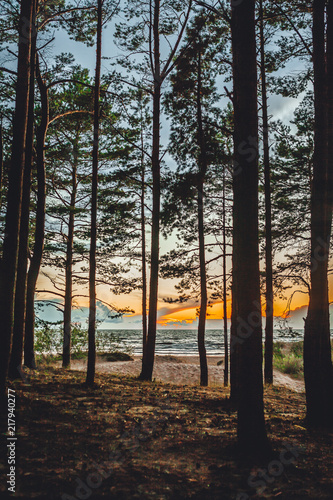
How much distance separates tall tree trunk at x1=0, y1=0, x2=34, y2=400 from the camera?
545 cm

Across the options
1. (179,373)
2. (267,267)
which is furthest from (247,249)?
(179,373)

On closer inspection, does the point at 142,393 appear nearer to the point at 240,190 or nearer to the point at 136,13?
the point at 240,190

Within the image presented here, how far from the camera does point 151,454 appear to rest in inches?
152

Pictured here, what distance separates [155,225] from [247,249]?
284 inches

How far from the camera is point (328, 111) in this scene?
22.1 ft

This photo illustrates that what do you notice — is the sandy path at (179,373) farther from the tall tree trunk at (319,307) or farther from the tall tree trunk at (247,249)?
the tall tree trunk at (247,249)

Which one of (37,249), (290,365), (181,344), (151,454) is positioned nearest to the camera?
(151,454)

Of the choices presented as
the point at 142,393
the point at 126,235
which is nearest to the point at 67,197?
the point at 126,235

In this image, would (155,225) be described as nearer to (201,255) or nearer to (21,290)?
(201,255)

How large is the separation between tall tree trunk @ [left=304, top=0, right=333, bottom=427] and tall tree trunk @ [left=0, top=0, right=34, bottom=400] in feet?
17.4

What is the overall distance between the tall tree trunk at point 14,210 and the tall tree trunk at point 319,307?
5.31 m

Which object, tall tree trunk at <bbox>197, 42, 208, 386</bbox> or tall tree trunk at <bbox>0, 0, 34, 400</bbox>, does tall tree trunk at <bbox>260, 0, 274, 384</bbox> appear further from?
tall tree trunk at <bbox>0, 0, 34, 400</bbox>

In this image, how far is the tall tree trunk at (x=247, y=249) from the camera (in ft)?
13.3

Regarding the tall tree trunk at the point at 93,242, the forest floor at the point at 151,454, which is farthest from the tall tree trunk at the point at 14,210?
the tall tree trunk at the point at 93,242
